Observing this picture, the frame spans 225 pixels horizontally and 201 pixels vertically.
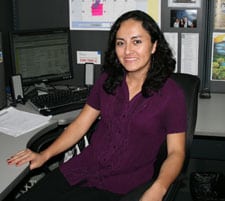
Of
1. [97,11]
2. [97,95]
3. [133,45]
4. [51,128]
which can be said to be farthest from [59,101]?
[133,45]

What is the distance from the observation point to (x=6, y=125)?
1861 millimetres

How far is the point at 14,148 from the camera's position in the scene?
1638mm

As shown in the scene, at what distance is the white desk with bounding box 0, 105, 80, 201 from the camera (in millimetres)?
1354

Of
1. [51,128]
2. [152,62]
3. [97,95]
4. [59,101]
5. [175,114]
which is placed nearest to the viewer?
[175,114]

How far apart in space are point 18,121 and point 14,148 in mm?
293

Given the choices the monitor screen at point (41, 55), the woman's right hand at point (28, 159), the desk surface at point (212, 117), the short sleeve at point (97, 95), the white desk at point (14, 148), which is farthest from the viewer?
the monitor screen at point (41, 55)

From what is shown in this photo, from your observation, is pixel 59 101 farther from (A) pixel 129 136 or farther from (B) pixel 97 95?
(A) pixel 129 136

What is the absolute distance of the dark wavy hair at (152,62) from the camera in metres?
1.56

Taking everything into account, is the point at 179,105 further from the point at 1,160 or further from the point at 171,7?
the point at 171,7

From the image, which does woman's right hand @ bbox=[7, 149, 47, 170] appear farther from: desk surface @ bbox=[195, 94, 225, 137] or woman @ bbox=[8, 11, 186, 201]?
desk surface @ bbox=[195, 94, 225, 137]

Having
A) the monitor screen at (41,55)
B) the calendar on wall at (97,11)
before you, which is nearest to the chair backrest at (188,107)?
the calendar on wall at (97,11)

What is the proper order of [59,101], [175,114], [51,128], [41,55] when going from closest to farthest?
[175,114] < [51,128] < [59,101] < [41,55]

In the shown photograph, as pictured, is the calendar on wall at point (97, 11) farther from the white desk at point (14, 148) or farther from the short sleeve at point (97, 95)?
the short sleeve at point (97, 95)

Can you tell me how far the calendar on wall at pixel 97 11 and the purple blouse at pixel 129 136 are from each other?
31.3 inches
